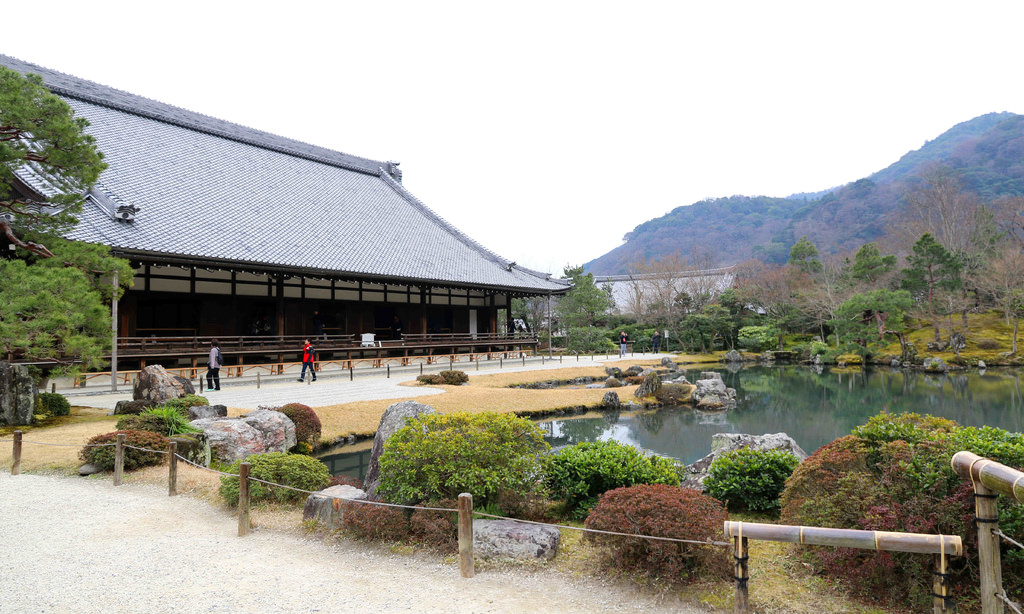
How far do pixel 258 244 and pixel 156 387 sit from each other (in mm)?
8837

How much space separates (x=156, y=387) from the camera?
11.6 m

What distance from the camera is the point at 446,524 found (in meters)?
5.04

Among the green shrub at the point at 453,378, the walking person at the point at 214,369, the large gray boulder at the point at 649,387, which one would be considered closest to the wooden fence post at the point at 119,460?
the walking person at the point at 214,369

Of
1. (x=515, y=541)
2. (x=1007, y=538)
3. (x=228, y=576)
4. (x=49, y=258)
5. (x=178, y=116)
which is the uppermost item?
(x=178, y=116)

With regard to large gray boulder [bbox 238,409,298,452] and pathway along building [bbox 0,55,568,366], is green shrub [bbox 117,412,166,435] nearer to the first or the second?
large gray boulder [bbox 238,409,298,452]

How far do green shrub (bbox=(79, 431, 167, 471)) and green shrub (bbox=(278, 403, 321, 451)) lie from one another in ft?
7.28

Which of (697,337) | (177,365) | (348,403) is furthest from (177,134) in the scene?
(697,337)

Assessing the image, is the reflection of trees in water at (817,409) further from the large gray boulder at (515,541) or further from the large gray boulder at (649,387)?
the large gray boulder at (515,541)

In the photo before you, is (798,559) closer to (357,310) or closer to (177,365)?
(177,365)

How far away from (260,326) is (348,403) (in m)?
9.14

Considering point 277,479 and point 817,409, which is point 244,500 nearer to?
point 277,479

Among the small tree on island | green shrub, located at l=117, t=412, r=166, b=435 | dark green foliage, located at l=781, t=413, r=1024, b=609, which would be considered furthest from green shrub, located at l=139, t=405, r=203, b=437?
dark green foliage, located at l=781, t=413, r=1024, b=609

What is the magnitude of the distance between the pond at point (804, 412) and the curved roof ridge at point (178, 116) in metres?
20.6

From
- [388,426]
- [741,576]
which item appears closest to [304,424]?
[388,426]
